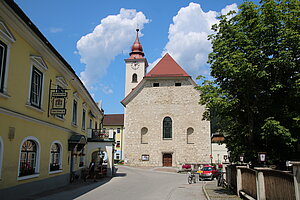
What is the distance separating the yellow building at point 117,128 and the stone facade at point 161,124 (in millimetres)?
15132

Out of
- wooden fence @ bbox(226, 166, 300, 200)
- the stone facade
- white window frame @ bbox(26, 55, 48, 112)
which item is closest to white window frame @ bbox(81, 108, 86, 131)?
white window frame @ bbox(26, 55, 48, 112)

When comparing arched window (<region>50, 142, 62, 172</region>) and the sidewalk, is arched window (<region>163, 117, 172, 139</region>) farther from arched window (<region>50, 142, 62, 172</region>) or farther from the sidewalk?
arched window (<region>50, 142, 62, 172</region>)

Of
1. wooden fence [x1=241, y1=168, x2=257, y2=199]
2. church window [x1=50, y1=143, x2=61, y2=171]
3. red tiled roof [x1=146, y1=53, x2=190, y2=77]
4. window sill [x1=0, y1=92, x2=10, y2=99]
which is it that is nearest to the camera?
window sill [x1=0, y1=92, x2=10, y2=99]

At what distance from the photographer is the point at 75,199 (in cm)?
1161

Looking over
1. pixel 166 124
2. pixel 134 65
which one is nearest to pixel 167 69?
pixel 166 124

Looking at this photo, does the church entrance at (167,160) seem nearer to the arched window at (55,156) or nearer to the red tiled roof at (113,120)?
the red tiled roof at (113,120)

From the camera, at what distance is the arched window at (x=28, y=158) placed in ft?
38.0

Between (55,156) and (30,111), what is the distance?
15.1 ft

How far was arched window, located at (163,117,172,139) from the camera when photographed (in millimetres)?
41281

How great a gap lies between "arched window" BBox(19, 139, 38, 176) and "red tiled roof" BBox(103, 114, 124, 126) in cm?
4843

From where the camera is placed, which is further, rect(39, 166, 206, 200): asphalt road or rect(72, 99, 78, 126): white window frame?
rect(72, 99, 78, 126): white window frame

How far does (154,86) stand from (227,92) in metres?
29.8

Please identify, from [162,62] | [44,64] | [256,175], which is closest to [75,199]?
[44,64]

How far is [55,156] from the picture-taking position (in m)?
15.6
